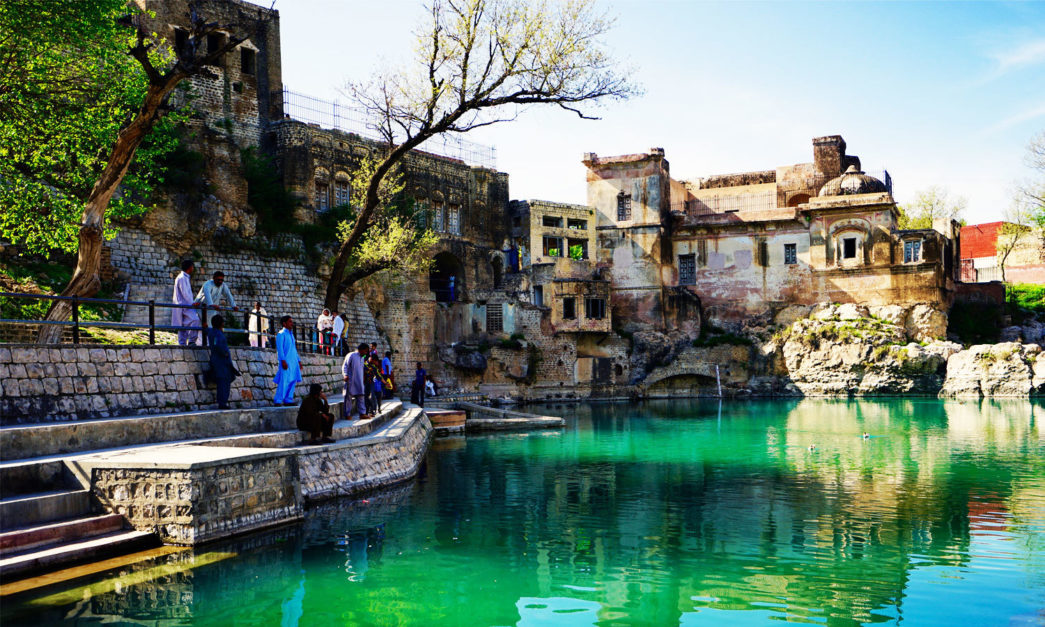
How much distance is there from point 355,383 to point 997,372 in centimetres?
3539

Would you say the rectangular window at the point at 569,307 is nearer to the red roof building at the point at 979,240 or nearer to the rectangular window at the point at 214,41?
the rectangular window at the point at 214,41

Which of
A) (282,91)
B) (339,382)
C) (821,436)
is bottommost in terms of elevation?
(821,436)

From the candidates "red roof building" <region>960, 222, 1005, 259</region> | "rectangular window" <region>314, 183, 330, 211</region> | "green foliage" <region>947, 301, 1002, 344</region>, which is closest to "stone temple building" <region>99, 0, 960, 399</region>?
"rectangular window" <region>314, 183, 330, 211</region>

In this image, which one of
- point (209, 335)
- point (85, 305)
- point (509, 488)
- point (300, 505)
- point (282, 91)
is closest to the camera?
point (300, 505)

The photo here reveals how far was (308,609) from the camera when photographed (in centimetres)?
868

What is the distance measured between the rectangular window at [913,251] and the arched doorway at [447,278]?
2442 cm

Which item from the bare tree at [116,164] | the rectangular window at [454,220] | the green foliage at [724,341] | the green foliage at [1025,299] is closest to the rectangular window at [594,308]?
the green foliage at [724,341]

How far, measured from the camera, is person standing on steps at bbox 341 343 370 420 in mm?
17188

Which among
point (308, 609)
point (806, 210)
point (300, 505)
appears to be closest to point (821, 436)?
point (300, 505)

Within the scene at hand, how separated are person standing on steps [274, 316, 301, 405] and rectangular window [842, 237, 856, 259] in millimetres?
39725

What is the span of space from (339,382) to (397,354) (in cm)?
1839

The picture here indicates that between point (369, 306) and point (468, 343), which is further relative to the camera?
point (468, 343)

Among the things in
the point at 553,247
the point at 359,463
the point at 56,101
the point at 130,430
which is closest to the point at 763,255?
the point at 553,247

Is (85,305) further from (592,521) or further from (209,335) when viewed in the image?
(592,521)
